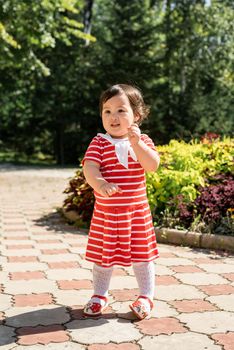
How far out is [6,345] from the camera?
280cm

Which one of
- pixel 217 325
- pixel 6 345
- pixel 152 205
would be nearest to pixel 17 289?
pixel 6 345

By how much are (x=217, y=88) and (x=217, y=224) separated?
678 inches

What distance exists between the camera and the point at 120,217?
10.6 ft

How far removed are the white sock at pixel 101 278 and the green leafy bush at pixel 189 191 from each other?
2673 mm

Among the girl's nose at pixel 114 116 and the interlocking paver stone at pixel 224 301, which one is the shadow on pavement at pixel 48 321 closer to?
the interlocking paver stone at pixel 224 301

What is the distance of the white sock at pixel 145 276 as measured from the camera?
10.9ft

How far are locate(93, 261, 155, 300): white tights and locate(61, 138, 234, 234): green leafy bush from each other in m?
2.60

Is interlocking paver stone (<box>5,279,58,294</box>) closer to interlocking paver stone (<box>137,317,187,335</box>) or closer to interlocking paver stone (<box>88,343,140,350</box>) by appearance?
interlocking paver stone (<box>137,317,187,335</box>)

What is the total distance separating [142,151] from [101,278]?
89 centimetres

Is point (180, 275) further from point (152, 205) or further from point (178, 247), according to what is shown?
point (152, 205)

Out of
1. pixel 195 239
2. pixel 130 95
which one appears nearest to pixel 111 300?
pixel 130 95

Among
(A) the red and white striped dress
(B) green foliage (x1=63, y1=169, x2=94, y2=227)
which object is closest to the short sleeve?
(A) the red and white striped dress

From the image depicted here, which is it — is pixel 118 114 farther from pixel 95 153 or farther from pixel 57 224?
pixel 57 224

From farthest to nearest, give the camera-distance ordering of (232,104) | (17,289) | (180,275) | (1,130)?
(1,130)
(232,104)
(180,275)
(17,289)
